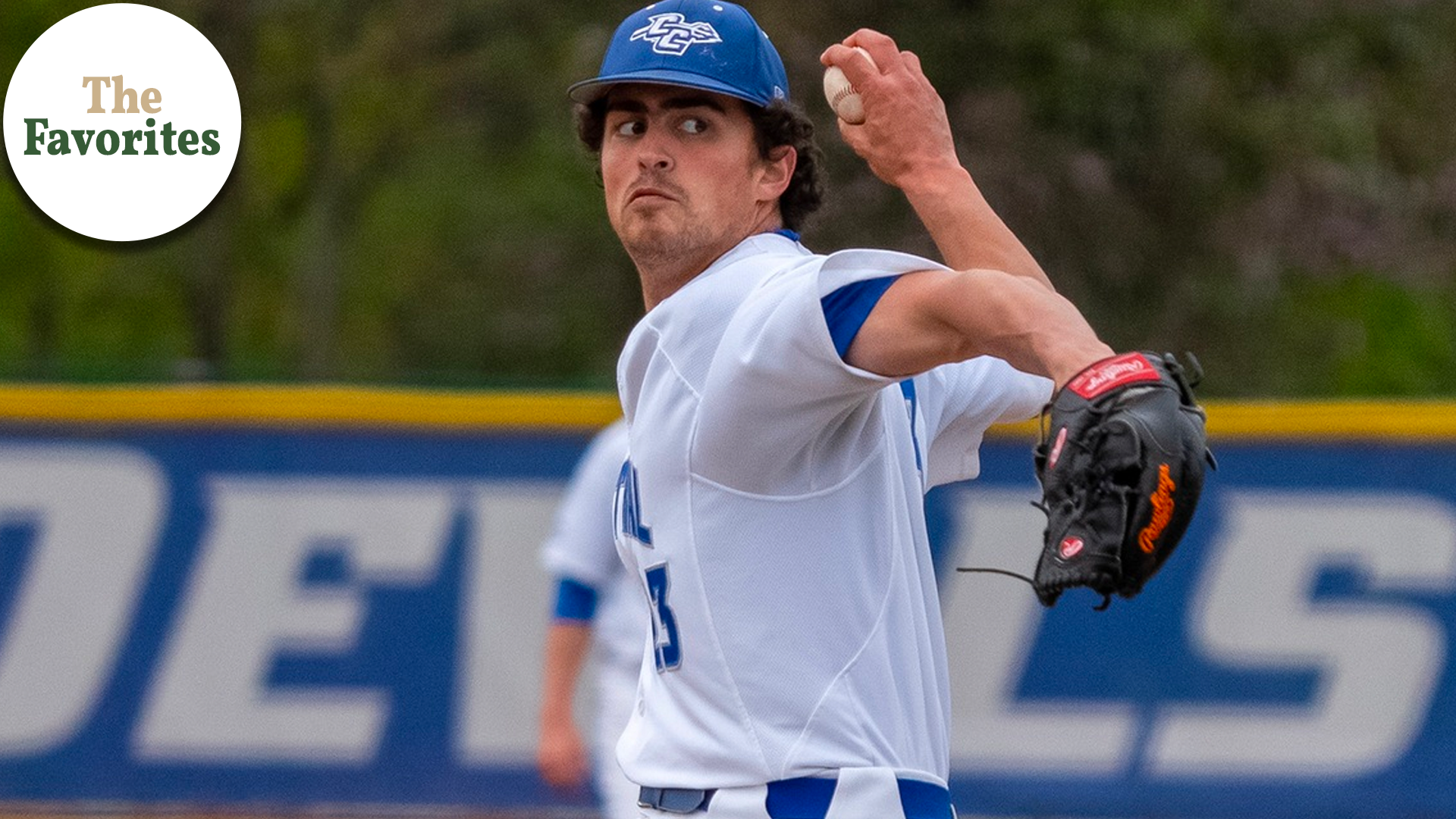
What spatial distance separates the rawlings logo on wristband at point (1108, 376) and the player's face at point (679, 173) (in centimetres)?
93

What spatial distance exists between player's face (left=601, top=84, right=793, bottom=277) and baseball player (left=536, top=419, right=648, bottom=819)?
99.7 inches

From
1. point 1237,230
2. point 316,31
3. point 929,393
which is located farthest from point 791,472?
point 316,31

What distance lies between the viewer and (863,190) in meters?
10.0

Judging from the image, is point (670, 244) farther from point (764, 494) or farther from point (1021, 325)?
point (1021, 325)

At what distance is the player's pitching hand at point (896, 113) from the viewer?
9.30 ft

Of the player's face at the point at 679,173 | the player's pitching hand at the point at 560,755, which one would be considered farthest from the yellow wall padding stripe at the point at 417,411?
the player's face at the point at 679,173

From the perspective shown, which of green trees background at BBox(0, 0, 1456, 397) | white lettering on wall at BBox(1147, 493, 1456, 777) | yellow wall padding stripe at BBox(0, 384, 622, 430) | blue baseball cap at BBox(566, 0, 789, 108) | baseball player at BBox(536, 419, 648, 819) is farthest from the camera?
green trees background at BBox(0, 0, 1456, 397)

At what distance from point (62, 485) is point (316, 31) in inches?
377

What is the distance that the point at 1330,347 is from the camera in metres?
13.0

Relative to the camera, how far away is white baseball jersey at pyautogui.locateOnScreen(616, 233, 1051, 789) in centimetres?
275

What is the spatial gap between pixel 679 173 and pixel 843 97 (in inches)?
11.3

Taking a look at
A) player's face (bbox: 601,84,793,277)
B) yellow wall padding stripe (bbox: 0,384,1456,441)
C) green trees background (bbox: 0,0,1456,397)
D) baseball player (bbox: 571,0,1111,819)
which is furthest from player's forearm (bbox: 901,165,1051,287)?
green trees background (bbox: 0,0,1456,397)

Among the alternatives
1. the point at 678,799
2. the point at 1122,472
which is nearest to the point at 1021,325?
the point at 1122,472

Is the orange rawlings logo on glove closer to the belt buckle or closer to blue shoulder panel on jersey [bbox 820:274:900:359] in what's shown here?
blue shoulder panel on jersey [bbox 820:274:900:359]
